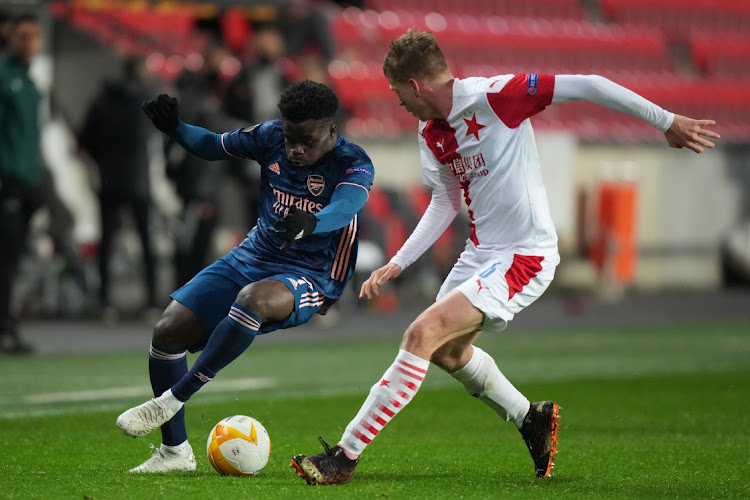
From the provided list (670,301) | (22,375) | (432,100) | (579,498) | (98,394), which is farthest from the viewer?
(670,301)

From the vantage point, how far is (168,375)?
18.8 ft

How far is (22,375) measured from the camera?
945 cm

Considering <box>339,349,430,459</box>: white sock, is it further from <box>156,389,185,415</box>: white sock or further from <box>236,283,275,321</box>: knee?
<box>156,389,185,415</box>: white sock

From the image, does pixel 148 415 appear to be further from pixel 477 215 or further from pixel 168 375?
pixel 477 215

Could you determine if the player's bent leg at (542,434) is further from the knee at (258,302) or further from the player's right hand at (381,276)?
the knee at (258,302)

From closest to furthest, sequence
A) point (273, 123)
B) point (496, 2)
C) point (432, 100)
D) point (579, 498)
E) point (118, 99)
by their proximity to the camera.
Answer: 1. point (579, 498)
2. point (432, 100)
3. point (273, 123)
4. point (118, 99)
5. point (496, 2)

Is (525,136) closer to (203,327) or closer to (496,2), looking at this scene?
(203,327)

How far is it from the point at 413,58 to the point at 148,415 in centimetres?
186

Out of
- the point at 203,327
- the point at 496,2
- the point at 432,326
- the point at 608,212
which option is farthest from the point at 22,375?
the point at 496,2

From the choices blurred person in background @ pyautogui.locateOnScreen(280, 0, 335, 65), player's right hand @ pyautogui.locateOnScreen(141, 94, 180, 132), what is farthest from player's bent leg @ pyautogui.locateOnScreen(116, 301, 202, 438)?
blurred person in background @ pyautogui.locateOnScreen(280, 0, 335, 65)

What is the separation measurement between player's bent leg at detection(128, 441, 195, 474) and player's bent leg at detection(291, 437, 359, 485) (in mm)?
758

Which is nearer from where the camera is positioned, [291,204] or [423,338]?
[423,338]

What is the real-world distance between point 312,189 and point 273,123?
1.40 feet

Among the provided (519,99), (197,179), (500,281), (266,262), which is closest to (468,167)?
(519,99)
